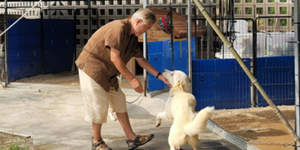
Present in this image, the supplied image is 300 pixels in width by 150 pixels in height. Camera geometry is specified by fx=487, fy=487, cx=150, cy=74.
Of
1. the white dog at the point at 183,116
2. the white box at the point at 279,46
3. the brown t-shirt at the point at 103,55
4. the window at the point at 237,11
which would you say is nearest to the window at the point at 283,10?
the window at the point at 237,11

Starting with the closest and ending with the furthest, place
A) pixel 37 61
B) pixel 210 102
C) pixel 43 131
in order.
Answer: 1. pixel 43 131
2. pixel 210 102
3. pixel 37 61

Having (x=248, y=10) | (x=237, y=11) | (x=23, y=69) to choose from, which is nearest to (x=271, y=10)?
(x=248, y=10)

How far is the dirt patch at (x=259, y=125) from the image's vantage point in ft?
19.6

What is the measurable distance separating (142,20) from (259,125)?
271 centimetres

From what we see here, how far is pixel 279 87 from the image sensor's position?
28.2 feet

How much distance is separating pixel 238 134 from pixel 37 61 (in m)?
7.13

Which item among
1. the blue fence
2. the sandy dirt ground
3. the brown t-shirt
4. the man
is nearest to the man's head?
the man

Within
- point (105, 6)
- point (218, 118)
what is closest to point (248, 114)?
point (218, 118)

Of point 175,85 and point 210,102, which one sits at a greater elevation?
point 175,85

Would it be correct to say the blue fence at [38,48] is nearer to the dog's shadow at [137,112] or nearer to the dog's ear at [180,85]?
the dog's shadow at [137,112]

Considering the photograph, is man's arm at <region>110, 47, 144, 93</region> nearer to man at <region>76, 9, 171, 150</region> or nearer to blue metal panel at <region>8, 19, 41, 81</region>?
man at <region>76, 9, 171, 150</region>

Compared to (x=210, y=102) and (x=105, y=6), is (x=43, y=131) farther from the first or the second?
(x=105, y=6)

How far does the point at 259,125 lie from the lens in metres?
7.06

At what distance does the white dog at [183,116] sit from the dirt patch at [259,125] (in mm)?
1078
